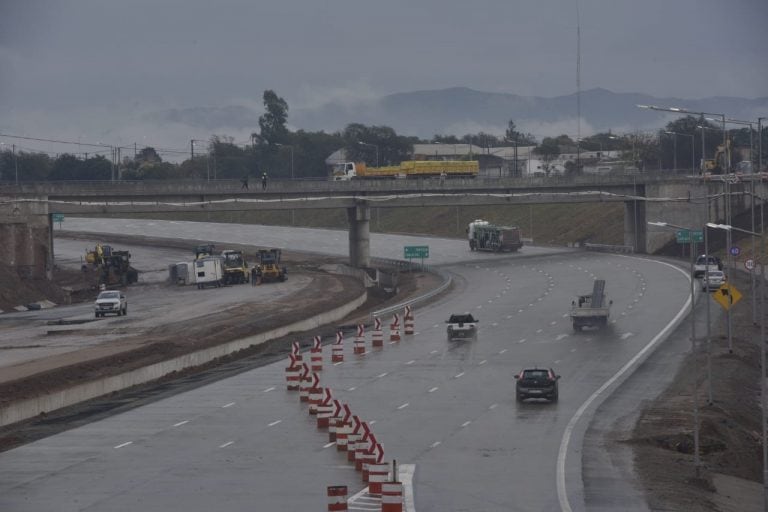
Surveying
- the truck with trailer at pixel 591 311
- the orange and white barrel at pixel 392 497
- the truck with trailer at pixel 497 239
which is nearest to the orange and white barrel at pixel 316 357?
the truck with trailer at pixel 591 311

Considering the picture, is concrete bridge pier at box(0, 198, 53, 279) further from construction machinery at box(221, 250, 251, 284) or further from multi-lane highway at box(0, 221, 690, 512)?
multi-lane highway at box(0, 221, 690, 512)

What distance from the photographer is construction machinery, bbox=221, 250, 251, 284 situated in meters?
120

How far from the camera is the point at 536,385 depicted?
166ft

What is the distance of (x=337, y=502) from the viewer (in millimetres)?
28609

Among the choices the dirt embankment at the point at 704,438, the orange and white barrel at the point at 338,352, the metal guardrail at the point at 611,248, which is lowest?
the dirt embankment at the point at 704,438

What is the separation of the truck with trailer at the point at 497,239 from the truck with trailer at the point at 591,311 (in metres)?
70.8

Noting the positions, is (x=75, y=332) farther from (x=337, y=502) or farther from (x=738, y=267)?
(x=738, y=267)

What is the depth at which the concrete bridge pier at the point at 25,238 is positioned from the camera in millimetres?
114000

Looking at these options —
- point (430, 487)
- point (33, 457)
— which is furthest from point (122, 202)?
point (430, 487)

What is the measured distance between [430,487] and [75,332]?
162 feet

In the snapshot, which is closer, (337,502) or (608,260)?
(337,502)

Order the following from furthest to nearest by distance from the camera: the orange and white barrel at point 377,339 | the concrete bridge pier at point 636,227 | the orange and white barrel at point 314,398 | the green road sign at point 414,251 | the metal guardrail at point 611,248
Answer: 1. the metal guardrail at point 611,248
2. the concrete bridge pier at point 636,227
3. the green road sign at point 414,251
4. the orange and white barrel at point 377,339
5. the orange and white barrel at point 314,398

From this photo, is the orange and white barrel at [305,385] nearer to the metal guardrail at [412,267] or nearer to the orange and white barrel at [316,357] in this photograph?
the orange and white barrel at [316,357]

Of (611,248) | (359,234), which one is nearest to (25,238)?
(359,234)
